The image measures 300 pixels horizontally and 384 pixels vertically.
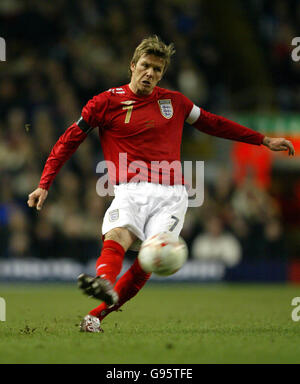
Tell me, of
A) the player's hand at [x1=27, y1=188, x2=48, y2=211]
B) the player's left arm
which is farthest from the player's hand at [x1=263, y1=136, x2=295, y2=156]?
the player's hand at [x1=27, y1=188, x2=48, y2=211]

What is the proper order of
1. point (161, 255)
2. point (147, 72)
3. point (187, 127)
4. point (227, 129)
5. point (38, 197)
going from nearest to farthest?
point (161, 255) < point (38, 197) < point (147, 72) < point (227, 129) < point (187, 127)

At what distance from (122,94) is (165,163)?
25.6 inches

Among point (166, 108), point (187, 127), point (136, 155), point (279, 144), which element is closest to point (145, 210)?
point (136, 155)

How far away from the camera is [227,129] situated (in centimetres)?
686

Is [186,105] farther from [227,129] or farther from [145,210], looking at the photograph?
[145,210]

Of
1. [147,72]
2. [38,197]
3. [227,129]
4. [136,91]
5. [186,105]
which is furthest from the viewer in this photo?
[227,129]

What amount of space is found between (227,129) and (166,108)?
0.63m

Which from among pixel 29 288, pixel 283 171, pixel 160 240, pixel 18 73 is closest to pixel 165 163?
pixel 160 240

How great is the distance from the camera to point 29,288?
13172mm

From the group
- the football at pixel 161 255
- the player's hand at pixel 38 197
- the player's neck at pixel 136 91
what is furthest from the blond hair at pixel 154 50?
the football at pixel 161 255

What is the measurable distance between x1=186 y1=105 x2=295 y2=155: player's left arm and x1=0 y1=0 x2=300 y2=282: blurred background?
4766 mm

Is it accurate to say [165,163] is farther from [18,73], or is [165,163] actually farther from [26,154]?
[18,73]

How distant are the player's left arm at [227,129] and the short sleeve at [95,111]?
32.2 inches

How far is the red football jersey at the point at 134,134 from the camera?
6.32m
